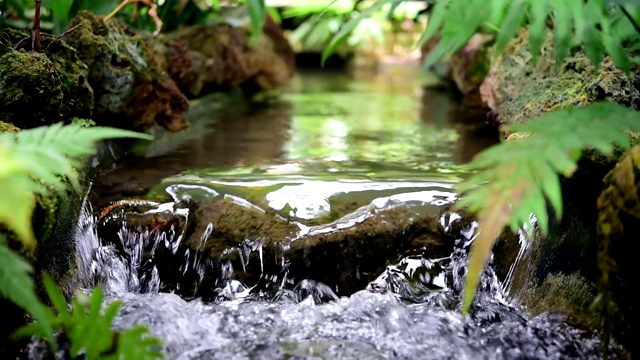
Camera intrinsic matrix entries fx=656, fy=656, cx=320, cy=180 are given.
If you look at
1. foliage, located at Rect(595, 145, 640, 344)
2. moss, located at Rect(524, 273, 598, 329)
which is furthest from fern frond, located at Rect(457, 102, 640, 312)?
moss, located at Rect(524, 273, 598, 329)

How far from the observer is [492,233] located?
117 centimetres

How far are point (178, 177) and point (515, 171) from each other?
168cm

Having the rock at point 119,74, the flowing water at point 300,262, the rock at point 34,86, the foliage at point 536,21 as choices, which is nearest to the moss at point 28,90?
the rock at point 34,86

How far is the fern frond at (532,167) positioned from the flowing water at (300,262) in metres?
0.60

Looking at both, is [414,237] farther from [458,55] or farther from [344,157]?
[458,55]

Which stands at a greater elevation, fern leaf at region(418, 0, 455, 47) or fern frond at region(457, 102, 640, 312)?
fern leaf at region(418, 0, 455, 47)

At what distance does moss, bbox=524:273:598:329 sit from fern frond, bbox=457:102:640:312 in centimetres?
58

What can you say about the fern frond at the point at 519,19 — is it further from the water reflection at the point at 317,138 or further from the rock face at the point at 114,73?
the rock face at the point at 114,73

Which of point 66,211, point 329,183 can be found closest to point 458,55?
point 329,183

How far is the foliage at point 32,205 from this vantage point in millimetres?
1097

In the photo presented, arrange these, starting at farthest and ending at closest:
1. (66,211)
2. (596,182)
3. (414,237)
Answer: (414,237), (66,211), (596,182)

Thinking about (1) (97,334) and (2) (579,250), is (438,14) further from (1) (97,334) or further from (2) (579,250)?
(1) (97,334)

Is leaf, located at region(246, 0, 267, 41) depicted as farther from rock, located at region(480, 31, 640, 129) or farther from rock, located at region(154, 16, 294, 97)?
rock, located at region(480, 31, 640, 129)

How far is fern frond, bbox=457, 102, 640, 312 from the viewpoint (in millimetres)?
1196
